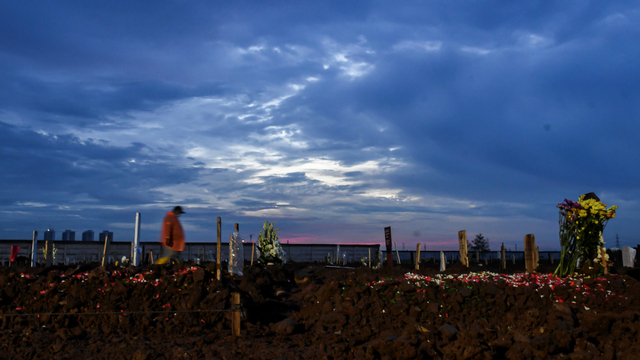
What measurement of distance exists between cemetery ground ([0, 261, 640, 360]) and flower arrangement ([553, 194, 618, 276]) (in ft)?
3.29

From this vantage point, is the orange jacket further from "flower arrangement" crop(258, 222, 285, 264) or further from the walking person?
"flower arrangement" crop(258, 222, 285, 264)

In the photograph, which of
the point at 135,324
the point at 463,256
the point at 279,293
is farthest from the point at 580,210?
the point at 135,324

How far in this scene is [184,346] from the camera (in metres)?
7.04

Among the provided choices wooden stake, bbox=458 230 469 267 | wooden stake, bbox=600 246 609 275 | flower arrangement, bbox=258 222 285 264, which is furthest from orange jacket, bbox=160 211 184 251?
wooden stake, bbox=600 246 609 275

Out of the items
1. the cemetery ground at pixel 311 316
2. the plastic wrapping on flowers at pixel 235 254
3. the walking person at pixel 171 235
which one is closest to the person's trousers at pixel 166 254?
the walking person at pixel 171 235

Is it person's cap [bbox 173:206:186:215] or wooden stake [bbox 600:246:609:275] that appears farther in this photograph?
wooden stake [bbox 600:246:609:275]

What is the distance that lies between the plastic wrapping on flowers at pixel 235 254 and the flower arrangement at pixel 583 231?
26.0 ft

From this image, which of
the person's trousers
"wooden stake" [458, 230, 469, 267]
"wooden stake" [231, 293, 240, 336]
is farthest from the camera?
"wooden stake" [458, 230, 469, 267]

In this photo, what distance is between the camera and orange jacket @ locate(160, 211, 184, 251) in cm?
1109

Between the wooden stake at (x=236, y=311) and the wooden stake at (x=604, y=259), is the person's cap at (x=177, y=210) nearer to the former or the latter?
the wooden stake at (x=236, y=311)

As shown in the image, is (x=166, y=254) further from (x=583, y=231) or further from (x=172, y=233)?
(x=583, y=231)

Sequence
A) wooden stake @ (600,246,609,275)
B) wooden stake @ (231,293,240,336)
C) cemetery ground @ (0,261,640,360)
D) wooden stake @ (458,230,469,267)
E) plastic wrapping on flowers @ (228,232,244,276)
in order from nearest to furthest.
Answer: cemetery ground @ (0,261,640,360), wooden stake @ (231,293,240,336), plastic wrapping on flowers @ (228,232,244,276), wooden stake @ (600,246,609,275), wooden stake @ (458,230,469,267)

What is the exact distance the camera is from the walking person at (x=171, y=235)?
437 inches

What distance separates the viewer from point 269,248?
587 inches
